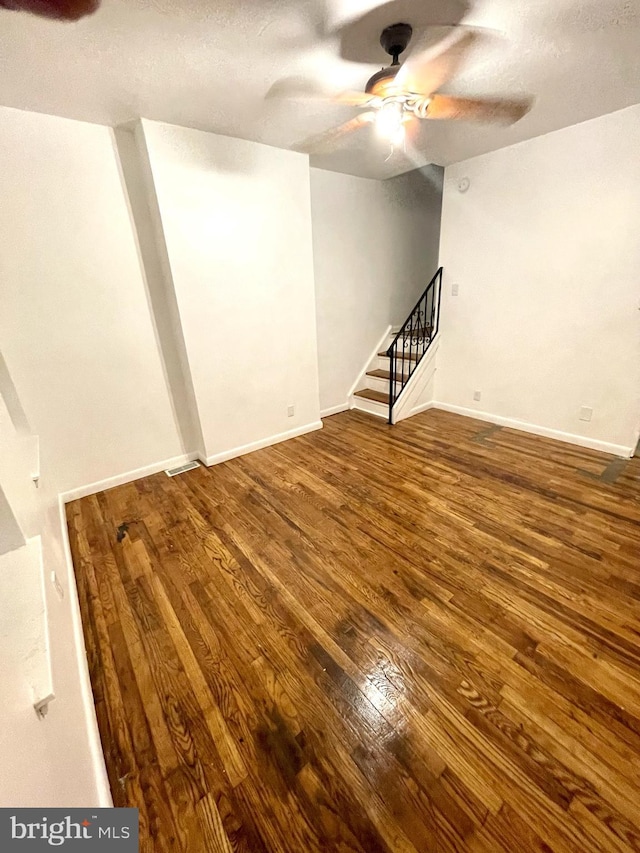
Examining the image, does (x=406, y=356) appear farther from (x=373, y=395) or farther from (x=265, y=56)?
(x=265, y=56)

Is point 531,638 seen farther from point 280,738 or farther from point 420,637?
point 280,738

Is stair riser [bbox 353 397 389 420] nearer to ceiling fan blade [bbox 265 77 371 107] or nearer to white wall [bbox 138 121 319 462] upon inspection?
white wall [bbox 138 121 319 462]

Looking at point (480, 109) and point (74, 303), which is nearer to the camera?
point (480, 109)

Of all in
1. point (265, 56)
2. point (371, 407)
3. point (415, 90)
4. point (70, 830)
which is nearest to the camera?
point (70, 830)

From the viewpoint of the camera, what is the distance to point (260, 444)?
3570 mm

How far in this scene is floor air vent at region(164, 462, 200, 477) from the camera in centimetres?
314

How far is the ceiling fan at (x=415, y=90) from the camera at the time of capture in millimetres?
Result: 1684

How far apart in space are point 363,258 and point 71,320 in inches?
128

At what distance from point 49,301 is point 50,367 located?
0.47m

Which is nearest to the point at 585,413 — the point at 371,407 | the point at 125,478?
the point at 371,407

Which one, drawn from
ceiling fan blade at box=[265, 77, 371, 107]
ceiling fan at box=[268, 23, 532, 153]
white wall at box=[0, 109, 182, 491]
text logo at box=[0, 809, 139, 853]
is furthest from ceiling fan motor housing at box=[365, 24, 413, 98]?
text logo at box=[0, 809, 139, 853]

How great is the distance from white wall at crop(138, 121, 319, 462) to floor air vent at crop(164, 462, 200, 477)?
7.7 inches

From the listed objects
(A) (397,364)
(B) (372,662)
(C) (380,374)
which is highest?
(A) (397,364)

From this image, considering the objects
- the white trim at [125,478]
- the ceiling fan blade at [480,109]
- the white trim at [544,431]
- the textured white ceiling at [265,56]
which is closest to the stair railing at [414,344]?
the white trim at [544,431]
